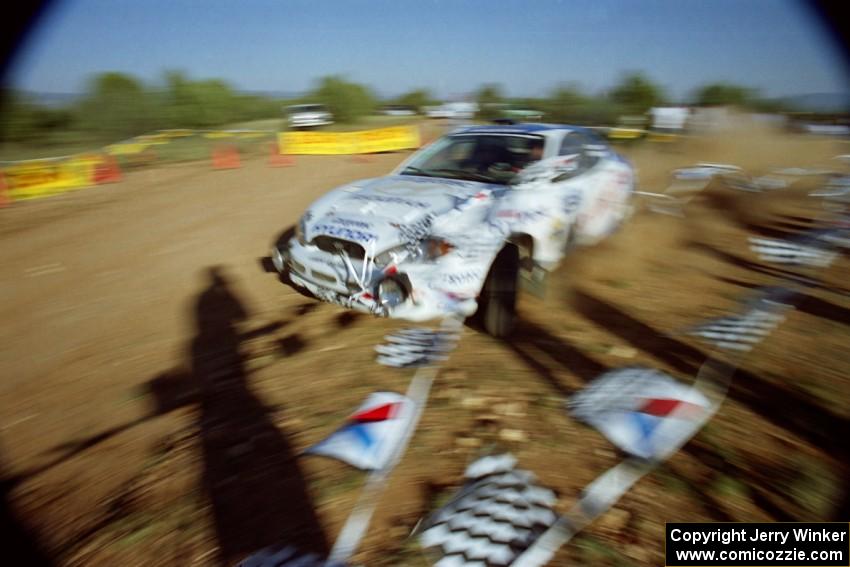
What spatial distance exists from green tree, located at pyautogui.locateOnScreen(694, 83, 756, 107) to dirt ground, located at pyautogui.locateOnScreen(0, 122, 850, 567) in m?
16.1

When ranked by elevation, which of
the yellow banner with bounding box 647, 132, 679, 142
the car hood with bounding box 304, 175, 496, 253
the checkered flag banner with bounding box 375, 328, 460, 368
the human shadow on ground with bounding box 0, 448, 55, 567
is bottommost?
the checkered flag banner with bounding box 375, 328, 460, 368

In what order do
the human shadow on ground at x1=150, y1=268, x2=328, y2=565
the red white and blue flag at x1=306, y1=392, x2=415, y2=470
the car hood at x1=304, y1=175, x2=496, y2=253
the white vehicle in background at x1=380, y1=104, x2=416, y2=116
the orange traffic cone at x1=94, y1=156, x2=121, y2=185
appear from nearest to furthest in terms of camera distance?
the human shadow on ground at x1=150, y1=268, x2=328, y2=565 < the red white and blue flag at x1=306, y1=392, x2=415, y2=470 < the car hood at x1=304, y1=175, x2=496, y2=253 < the orange traffic cone at x1=94, y1=156, x2=121, y2=185 < the white vehicle in background at x1=380, y1=104, x2=416, y2=116

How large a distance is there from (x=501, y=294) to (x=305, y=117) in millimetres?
24277

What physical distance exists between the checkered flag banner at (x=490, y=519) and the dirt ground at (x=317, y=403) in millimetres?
72

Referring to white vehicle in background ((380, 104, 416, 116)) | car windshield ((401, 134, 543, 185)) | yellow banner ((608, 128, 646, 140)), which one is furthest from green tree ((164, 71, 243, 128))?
car windshield ((401, 134, 543, 185))

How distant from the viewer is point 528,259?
3838 millimetres

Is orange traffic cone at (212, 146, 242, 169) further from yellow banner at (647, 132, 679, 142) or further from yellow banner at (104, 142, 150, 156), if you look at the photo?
yellow banner at (647, 132, 679, 142)

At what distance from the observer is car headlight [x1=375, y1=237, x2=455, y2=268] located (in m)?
3.34

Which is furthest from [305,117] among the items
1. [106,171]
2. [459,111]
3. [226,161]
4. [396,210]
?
[396,210]

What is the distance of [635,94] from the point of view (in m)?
19.5

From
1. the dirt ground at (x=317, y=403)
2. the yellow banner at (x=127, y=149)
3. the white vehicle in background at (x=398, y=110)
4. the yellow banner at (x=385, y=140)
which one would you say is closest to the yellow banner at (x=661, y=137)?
the yellow banner at (x=385, y=140)

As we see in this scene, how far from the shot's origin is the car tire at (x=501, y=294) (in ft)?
A: 11.3

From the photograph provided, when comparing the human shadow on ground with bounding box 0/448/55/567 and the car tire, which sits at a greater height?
the car tire

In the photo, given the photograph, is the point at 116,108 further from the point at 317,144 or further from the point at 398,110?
the point at 398,110
